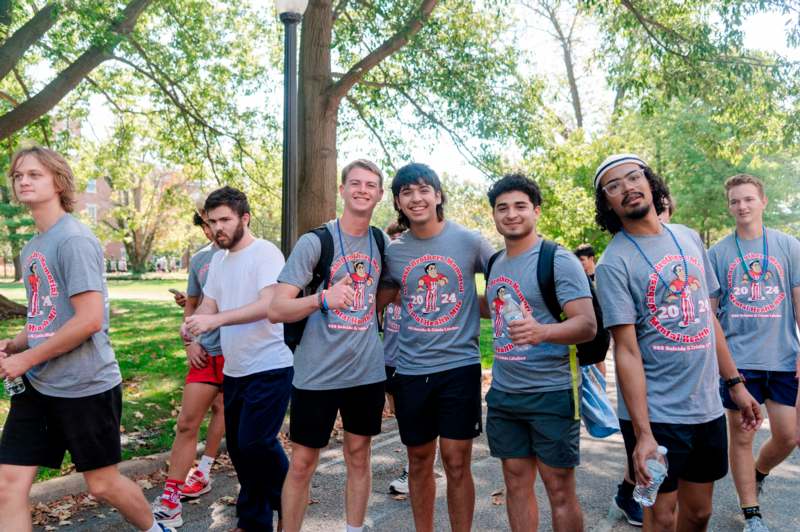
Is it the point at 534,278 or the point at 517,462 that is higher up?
the point at 534,278

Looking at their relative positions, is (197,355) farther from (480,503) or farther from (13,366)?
(480,503)

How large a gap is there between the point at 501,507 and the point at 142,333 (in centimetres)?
1107

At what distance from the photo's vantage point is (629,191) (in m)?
3.21

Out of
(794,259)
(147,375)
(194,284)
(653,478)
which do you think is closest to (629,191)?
(653,478)

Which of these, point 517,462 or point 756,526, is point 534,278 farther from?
point 756,526

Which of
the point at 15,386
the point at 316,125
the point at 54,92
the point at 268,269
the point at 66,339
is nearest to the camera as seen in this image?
the point at 66,339

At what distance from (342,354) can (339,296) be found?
17.3 inches

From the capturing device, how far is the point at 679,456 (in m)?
3.02

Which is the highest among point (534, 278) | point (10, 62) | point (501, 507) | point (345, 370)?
point (10, 62)

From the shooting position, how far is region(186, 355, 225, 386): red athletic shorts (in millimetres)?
4676

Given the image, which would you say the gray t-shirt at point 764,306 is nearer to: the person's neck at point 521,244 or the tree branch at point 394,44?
the person's neck at point 521,244

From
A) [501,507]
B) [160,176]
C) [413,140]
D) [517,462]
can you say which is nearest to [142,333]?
[413,140]

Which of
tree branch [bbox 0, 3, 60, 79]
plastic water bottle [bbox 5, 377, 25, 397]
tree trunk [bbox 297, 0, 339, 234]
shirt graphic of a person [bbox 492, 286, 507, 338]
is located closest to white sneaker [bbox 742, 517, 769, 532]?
shirt graphic of a person [bbox 492, 286, 507, 338]

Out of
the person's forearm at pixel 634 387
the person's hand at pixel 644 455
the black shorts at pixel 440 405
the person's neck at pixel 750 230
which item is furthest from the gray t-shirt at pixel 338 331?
the person's neck at pixel 750 230
